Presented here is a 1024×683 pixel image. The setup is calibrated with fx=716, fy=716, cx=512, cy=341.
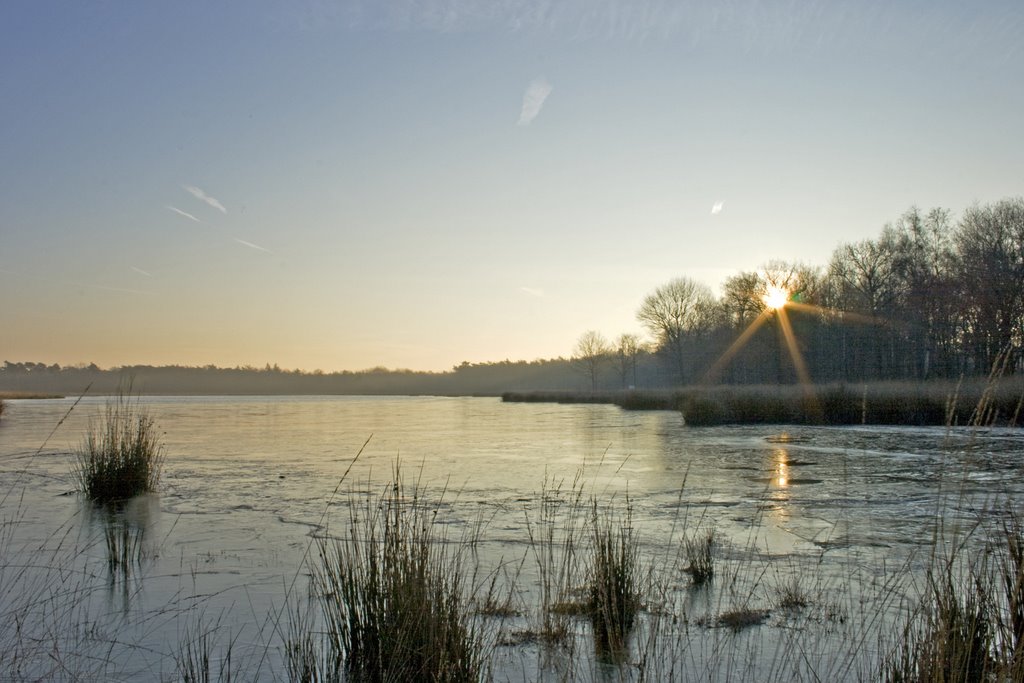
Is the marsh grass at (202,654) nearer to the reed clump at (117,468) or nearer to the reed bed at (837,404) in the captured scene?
the reed clump at (117,468)

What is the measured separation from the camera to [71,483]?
489 inches

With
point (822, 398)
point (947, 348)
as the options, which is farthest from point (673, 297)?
point (822, 398)

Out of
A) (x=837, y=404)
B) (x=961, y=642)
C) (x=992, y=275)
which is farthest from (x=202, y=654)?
(x=992, y=275)

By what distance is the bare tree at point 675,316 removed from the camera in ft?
220

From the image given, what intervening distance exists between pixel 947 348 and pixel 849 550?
42.9 m

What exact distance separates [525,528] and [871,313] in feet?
163

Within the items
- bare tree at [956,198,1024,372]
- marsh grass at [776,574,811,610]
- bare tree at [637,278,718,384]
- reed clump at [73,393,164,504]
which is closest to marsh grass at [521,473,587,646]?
marsh grass at [776,574,811,610]

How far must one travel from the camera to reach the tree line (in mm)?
38219

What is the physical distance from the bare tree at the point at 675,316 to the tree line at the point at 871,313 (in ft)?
0.34

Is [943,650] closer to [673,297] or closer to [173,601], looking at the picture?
[173,601]

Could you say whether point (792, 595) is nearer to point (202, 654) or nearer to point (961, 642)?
point (961, 642)

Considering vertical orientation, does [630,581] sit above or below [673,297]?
below

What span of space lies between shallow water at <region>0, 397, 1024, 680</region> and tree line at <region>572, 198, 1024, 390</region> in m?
23.4

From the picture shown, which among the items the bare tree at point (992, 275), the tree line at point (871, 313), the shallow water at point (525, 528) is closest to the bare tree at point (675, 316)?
the tree line at point (871, 313)
